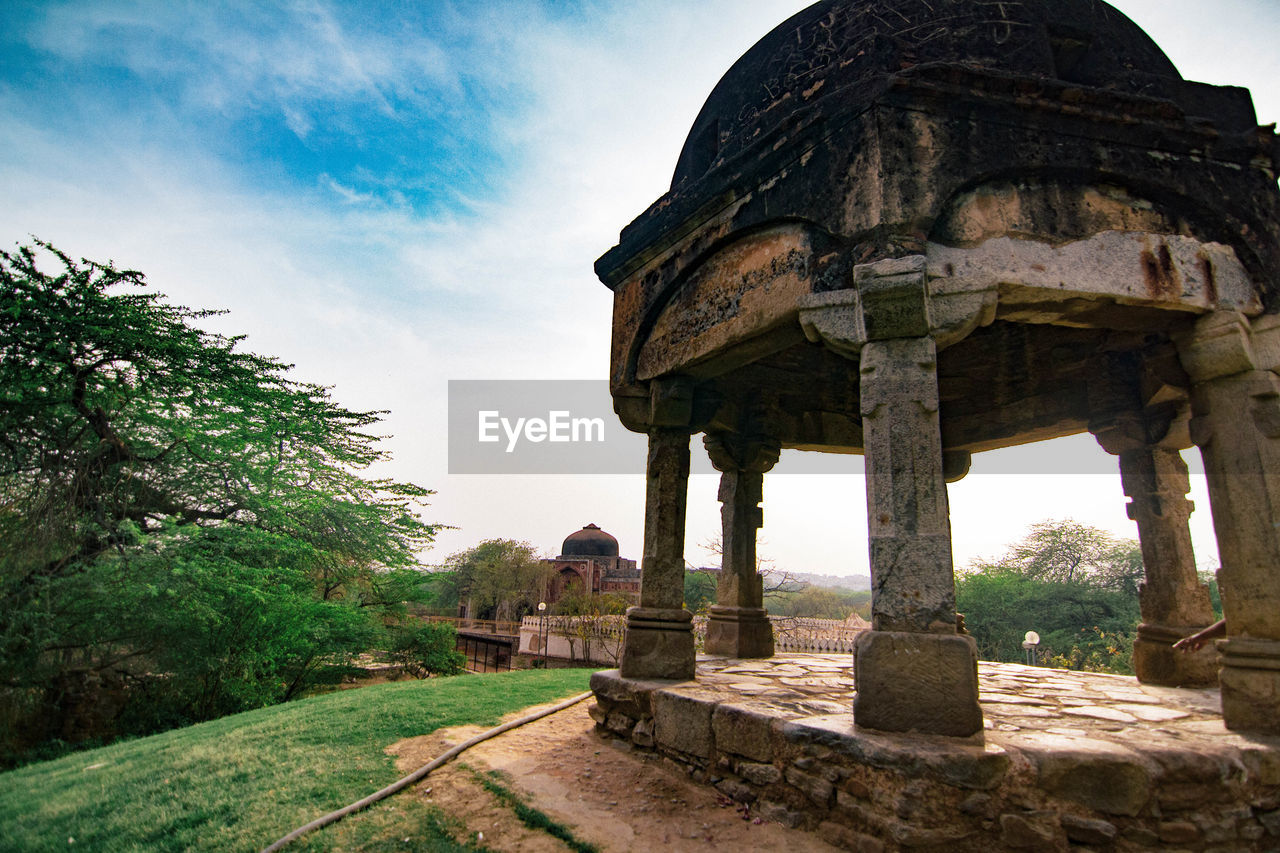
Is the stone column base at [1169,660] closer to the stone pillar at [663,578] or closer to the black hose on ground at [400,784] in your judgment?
the stone pillar at [663,578]

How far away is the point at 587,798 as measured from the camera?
3459 mm

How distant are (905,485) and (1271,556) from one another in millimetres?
1987

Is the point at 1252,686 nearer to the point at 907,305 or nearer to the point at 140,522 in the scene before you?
the point at 907,305

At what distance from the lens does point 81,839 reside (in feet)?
12.8

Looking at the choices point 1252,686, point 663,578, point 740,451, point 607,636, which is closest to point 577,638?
point 607,636

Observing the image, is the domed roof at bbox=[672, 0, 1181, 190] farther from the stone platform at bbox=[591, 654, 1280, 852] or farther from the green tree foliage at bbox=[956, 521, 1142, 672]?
the green tree foliage at bbox=[956, 521, 1142, 672]

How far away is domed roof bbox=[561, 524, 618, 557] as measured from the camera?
33.9 m

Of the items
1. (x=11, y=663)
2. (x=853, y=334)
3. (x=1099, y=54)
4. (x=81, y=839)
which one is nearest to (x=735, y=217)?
(x=853, y=334)

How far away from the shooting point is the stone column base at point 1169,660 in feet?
15.6

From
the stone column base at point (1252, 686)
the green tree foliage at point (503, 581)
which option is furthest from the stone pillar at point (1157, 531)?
the green tree foliage at point (503, 581)

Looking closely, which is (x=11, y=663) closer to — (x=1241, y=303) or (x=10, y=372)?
(x=10, y=372)

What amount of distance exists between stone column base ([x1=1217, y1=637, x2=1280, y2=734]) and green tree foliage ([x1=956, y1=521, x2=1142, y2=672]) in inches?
414

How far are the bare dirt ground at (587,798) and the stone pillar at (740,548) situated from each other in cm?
202

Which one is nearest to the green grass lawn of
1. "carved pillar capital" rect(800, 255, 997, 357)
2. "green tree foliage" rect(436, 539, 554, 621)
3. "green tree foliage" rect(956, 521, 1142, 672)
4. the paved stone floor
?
the paved stone floor
